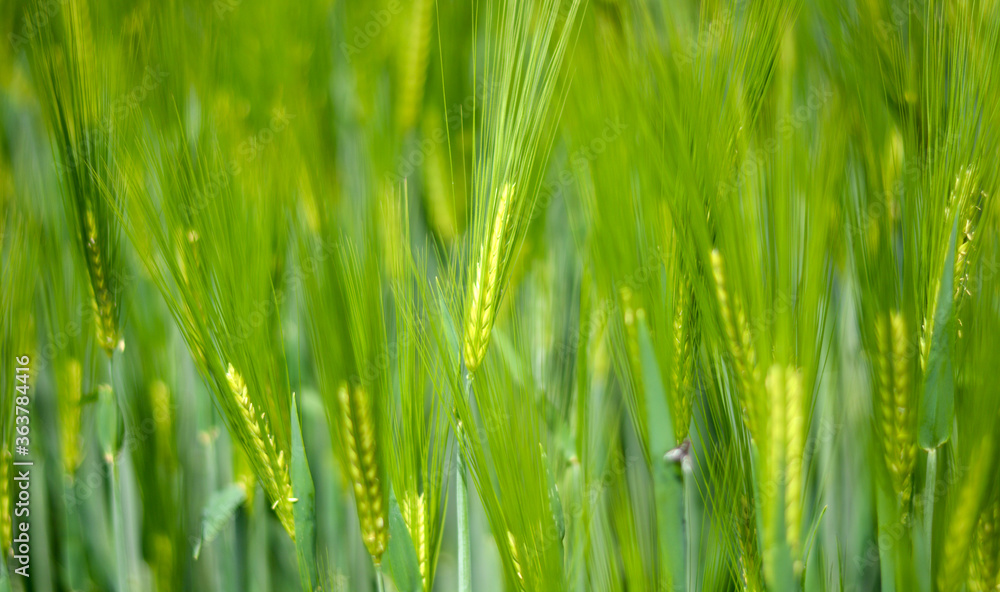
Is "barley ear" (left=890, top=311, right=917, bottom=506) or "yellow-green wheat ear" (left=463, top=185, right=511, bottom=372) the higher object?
"yellow-green wheat ear" (left=463, top=185, right=511, bottom=372)

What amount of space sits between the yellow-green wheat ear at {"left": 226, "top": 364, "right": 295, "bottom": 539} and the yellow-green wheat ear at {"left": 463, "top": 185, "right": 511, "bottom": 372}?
0.54 feet

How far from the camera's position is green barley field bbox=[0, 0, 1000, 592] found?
0.41 meters

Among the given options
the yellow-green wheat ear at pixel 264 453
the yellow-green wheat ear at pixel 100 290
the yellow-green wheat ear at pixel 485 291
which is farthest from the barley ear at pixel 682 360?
the yellow-green wheat ear at pixel 100 290

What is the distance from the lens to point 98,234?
21.9 inches

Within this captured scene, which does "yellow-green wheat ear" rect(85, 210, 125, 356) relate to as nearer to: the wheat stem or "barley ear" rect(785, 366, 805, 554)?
the wheat stem

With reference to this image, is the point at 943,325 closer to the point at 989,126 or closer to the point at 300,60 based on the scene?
the point at 989,126

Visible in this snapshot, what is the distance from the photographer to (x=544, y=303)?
1.90 feet

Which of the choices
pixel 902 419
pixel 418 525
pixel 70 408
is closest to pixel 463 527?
pixel 418 525

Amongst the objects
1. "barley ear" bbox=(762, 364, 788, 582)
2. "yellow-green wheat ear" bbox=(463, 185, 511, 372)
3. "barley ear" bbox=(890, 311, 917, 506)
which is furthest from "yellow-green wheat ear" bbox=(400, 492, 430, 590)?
"barley ear" bbox=(890, 311, 917, 506)

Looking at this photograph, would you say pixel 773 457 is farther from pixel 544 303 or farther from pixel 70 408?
pixel 70 408

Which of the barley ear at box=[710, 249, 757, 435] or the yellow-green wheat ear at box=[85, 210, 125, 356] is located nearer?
the barley ear at box=[710, 249, 757, 435]

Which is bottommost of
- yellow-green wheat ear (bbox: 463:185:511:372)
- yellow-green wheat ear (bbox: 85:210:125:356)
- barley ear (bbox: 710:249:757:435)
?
barley ear (bbox: 710:249:757:435)

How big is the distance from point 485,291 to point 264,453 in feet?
0.68

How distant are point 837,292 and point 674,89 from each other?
326 millimetres
